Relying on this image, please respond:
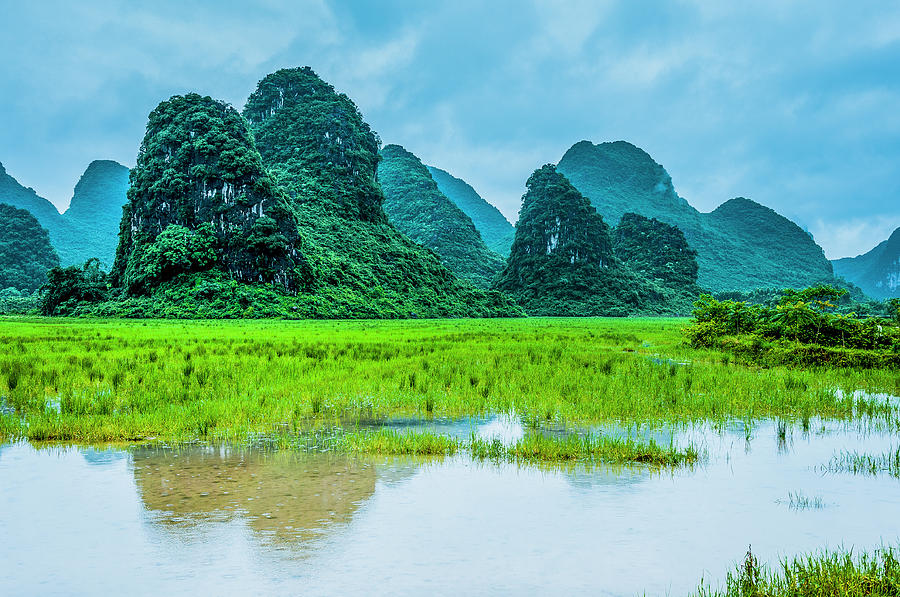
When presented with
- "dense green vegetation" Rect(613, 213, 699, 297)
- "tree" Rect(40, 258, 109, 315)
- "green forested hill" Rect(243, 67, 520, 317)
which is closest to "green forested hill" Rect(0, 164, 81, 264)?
"green forested hill" Rect(243, 67, 520, 317)

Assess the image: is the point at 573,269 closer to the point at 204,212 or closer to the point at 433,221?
the point at 433,221

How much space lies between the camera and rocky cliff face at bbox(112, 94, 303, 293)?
221ft

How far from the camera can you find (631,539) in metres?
3.88

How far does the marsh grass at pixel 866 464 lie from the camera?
5.51 metres

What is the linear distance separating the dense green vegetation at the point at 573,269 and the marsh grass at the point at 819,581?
99.5m

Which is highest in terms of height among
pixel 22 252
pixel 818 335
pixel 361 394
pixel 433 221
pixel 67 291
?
pixel 433 221

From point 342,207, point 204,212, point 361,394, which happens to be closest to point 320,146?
point 342,207

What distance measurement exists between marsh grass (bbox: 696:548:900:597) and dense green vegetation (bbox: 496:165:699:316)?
326ft

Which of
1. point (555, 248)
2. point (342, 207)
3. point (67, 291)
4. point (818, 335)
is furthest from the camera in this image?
point (555, 248)

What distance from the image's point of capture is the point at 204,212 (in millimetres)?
71000

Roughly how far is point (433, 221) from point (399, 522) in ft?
493

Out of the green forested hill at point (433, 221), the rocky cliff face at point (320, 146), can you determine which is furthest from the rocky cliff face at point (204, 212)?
the green forested hill at point (433, 221)

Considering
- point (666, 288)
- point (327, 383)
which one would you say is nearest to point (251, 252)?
point (327, 383)

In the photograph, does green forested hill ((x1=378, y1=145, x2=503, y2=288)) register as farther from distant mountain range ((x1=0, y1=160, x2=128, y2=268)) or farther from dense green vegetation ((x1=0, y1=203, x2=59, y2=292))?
distant mountain range ((x1=0, y1=160, x2=128, y2=268))
